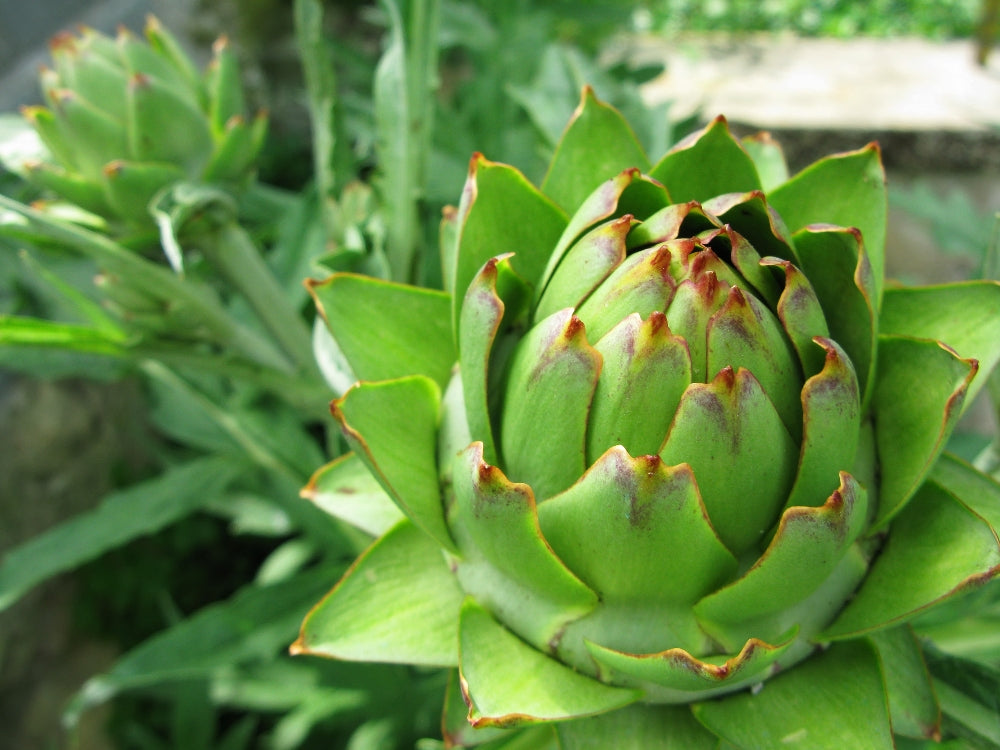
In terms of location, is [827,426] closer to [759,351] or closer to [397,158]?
[759,351]

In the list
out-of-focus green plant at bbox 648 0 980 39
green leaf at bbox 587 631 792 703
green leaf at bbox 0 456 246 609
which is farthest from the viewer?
out-of-focus green plant at bbox 648 0 980 39

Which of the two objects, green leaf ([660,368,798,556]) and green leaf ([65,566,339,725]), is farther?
green leaf ([65,566,339,725])

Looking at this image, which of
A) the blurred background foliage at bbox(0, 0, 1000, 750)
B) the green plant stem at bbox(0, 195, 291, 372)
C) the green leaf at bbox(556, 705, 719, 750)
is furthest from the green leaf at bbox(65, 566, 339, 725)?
the green leaf at bbox(556, 705, 719, 750)

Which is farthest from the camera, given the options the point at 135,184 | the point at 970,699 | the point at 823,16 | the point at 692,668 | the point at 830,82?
the point at 823,16

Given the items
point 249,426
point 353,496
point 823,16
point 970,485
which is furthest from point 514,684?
point 823,16

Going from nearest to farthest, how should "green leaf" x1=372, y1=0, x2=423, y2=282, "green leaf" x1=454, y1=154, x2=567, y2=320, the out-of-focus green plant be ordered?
"green leaf" x1=454, y1=154, x2=567, y2=320 → "green leaf" x1=372, y1=0, x2=423, y2=282 → the out-of-focus green plant

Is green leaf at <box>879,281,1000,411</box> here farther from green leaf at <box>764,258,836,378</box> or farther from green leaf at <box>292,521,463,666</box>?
green leaf at <box>292,521,463,666</box>
